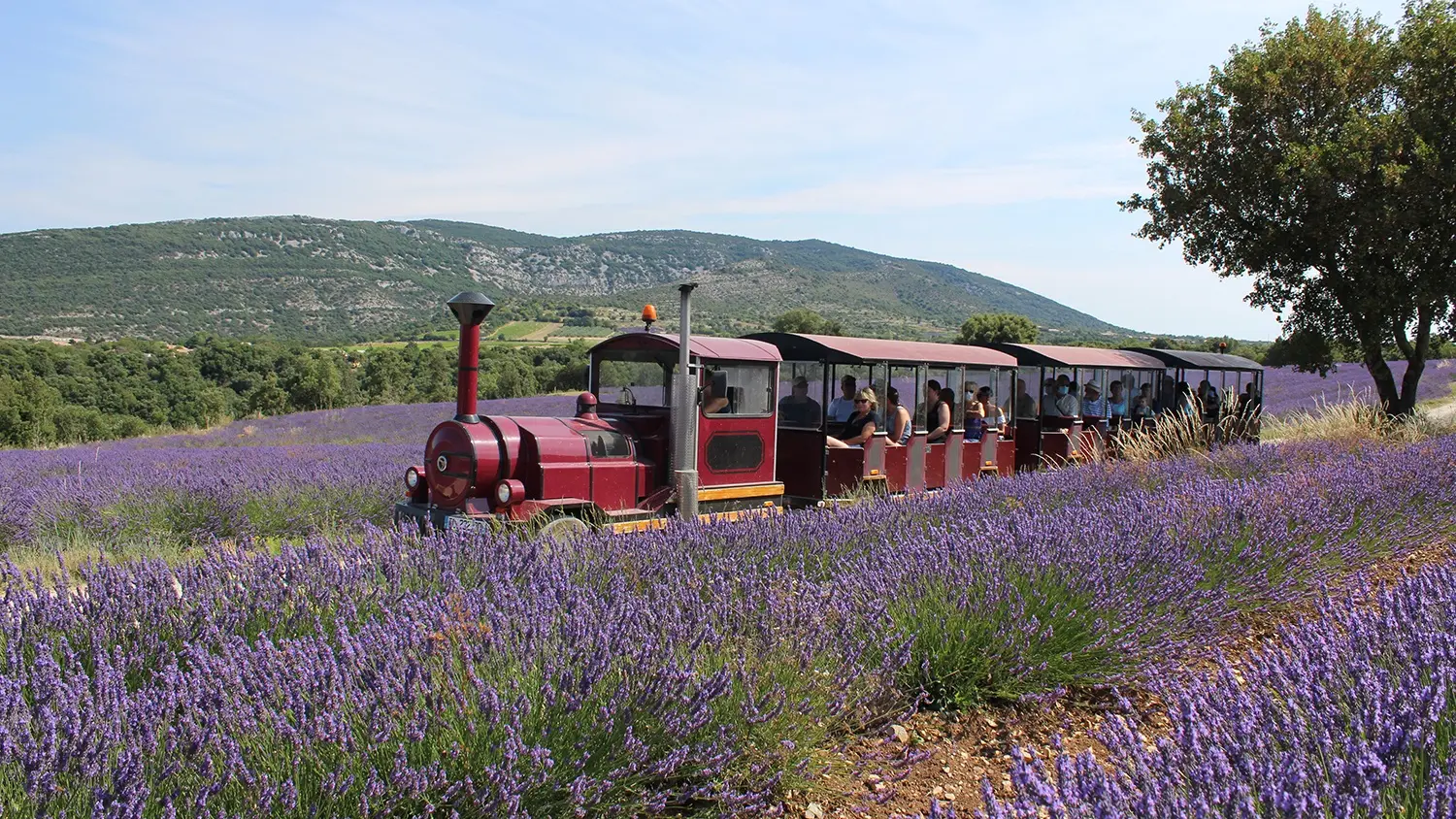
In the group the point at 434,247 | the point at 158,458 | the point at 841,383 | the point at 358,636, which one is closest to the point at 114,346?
the point at 158,458

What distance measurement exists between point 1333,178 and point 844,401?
28.2ft

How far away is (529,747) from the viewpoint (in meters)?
2.68

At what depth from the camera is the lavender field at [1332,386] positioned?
79.7 feet

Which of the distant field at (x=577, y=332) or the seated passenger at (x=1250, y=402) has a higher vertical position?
the distant field at (x=577, y=332)

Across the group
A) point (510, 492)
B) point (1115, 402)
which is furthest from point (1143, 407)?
point (510, 492)

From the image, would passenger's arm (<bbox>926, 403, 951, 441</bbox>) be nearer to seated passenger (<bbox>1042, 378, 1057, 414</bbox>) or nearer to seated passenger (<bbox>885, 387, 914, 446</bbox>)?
seated passenger (<bbox>885, 387, 914, 446</bbox>)

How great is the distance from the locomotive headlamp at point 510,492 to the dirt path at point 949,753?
4.17 m

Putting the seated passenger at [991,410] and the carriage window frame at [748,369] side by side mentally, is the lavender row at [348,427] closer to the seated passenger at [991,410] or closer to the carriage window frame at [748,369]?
the seated passenger at [991,410]

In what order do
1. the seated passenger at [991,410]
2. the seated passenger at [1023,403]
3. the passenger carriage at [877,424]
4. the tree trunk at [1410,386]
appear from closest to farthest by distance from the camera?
1. the passenger carriage at [877,424]
2. the seated passenger at [991,410]
3. the seated passenger at [1023,403]
4. the tree trunk at [1410,386]

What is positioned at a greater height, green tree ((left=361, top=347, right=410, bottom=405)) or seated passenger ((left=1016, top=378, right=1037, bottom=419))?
seated passenger ((left=1016, top=378, right=1037, bottom=419))

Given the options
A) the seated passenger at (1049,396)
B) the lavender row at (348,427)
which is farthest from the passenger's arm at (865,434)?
the lavender row at (348,427)

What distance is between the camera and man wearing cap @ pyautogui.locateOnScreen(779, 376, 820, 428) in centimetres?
984

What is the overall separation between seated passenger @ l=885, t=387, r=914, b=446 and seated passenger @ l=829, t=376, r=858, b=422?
0.37m

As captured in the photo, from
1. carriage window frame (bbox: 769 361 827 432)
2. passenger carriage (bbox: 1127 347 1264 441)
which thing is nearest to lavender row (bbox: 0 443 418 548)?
carriage window frame (bbox: 769 361 827 432)
